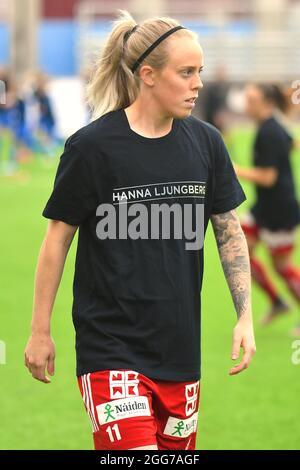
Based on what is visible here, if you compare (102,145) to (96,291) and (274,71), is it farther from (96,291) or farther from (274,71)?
(274,71)

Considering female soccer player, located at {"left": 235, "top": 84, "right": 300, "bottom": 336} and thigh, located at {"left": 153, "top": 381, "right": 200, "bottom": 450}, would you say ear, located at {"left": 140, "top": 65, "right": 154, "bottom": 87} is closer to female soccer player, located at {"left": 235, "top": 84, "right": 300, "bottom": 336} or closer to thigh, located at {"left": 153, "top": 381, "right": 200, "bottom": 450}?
thigh, located at {"left": 153, "top": 381, "right": 200, "bottom": 450}

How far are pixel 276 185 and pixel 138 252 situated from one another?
5.87m

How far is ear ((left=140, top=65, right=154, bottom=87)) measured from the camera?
4473 mm

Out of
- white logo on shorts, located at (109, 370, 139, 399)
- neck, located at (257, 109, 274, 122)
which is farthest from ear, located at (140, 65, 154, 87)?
neck, located at (257, 109, 274, 122)

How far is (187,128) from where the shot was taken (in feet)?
15.0

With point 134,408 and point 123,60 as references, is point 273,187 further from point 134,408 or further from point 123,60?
point 134,408

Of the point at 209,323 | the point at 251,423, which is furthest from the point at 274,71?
the point at 251,423

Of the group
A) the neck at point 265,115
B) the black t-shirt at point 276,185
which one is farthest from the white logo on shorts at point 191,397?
the neck at point 265,115

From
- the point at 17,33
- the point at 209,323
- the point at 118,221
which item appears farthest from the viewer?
the point at 17,33

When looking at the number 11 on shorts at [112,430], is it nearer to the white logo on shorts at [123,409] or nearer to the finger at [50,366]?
the white logo on shorts at [123,409]

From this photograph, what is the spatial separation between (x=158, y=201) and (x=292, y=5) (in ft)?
170

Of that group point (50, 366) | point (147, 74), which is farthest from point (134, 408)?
point (147, 74)

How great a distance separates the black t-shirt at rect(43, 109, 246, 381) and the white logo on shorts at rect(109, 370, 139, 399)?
1.0 inches

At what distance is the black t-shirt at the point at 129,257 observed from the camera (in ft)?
14.4
